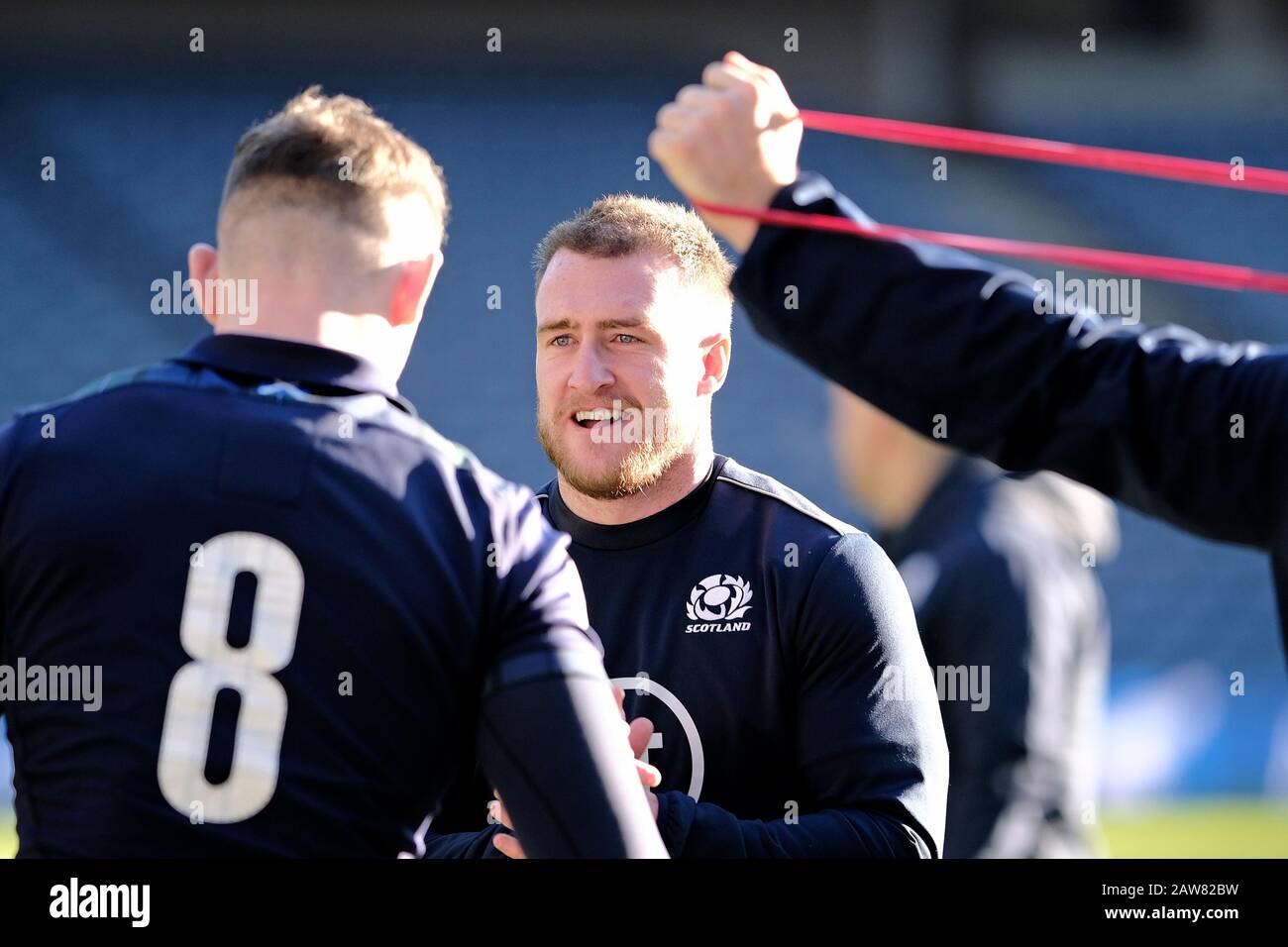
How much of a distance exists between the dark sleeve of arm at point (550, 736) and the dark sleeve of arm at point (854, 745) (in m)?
0.41

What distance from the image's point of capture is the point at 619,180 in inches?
242

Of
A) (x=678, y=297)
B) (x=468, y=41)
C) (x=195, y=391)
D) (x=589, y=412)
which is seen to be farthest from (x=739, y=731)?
(x=468, y=41)

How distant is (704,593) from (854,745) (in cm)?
29

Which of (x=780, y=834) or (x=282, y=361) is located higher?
(x=282, y=361)

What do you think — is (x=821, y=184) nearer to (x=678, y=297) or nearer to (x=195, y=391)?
(x=195, y=391)

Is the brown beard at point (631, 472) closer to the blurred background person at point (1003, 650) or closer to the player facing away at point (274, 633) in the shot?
the blurred background person at point (1003, 650)

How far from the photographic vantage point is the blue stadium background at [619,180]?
19.2 ft

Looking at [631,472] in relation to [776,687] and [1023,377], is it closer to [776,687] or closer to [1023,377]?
[776,687]

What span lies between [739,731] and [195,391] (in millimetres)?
866
